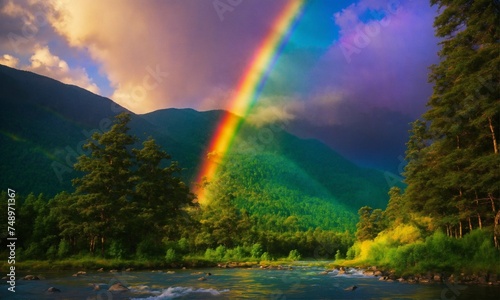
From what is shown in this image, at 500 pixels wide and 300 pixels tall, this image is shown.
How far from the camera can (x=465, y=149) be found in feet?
100

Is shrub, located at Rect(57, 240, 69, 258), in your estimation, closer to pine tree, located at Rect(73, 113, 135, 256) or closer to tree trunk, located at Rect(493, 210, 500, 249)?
pine tree, located at Rect(73, 113, 135, 256)

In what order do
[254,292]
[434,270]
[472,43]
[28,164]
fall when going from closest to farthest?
[254,292] < [434,270] < [472,43] < [28,164]

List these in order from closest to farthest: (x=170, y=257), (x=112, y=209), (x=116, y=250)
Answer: (x=116, y=250) → (x=112, y=209) → (x=170, y=257)

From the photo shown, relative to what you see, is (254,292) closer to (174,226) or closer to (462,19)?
(462,19)

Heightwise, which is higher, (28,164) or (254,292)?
(28,164)

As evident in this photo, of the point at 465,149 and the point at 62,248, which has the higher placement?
the point at 465,149

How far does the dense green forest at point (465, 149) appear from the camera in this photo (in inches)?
1115

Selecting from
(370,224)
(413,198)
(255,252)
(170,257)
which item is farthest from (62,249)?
(370,224)

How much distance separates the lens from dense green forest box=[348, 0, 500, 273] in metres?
28.3

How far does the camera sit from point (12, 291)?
23.1 meters

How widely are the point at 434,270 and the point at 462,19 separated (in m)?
20.5

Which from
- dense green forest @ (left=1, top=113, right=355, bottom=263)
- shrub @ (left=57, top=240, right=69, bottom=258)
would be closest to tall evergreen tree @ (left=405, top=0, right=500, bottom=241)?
dense green forest @ (left=1, top=113, right=355, bottom=263)

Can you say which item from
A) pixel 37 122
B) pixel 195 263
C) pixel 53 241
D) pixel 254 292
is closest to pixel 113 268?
pixel 53 241

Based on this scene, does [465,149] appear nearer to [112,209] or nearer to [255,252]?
[112,209]
